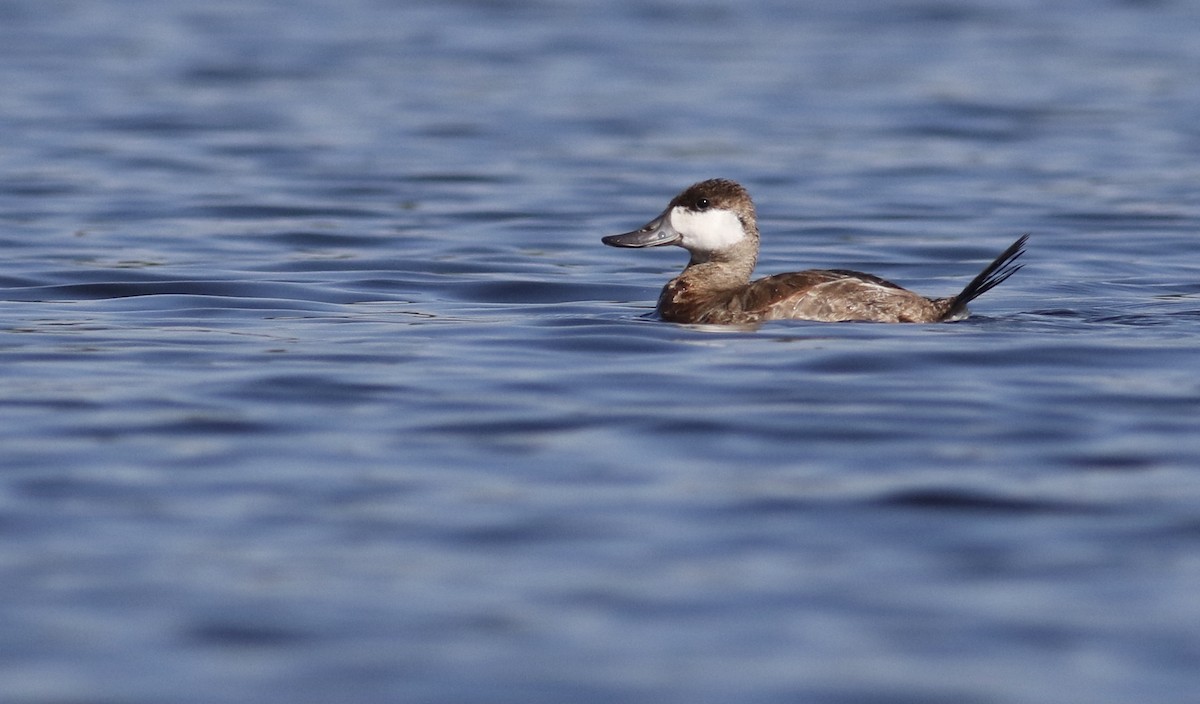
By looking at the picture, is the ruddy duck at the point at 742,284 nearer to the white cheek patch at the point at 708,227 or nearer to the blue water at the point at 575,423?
the white cheek patch at the point at 708,227

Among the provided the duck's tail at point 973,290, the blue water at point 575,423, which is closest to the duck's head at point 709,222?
the blue water at point 575,423

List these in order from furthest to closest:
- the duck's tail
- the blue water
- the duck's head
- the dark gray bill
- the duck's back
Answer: the dark gray bill → the duck's head → the duck's back → the duck's tail → the blue water

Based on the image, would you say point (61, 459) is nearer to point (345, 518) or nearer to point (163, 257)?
point (345, 518)

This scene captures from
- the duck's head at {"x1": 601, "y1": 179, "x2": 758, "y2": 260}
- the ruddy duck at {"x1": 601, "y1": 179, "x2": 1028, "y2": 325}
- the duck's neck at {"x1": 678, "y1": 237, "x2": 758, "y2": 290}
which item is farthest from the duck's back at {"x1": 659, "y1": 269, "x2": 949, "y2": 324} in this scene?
the duck's head at {"x1": 601, "y1": 179, "x2": 758, "y2": 260}

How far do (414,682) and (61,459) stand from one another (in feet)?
8.99

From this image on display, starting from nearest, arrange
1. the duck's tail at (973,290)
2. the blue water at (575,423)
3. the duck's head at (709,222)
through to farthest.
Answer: the blue water at (575,423) < the duck's tail at (973,290) < the duck's head at (709,222)

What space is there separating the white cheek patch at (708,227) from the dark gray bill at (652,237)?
5cm

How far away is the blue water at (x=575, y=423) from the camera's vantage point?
5203 millimetres

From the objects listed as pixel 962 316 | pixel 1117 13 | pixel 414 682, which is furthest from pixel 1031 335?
pixel 1117 13

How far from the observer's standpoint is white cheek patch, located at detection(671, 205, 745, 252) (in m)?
11.0

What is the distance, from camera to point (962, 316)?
10.3m

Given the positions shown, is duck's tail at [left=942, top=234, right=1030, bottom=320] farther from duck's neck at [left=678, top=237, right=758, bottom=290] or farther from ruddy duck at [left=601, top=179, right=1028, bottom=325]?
duck's neck at [left=678, top=237, right=758, bottom=290]

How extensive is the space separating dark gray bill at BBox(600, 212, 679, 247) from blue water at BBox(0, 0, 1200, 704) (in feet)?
1.36

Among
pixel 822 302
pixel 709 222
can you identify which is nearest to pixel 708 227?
pixel 709 222
